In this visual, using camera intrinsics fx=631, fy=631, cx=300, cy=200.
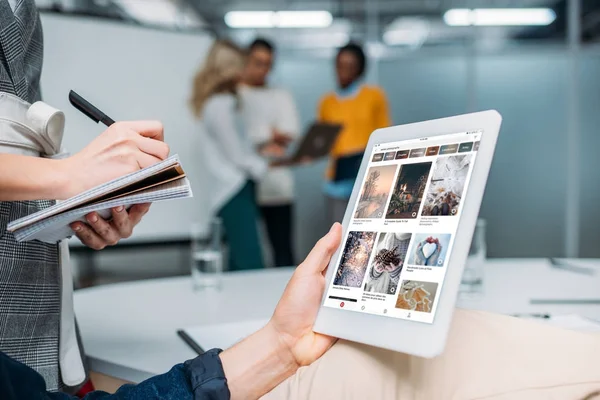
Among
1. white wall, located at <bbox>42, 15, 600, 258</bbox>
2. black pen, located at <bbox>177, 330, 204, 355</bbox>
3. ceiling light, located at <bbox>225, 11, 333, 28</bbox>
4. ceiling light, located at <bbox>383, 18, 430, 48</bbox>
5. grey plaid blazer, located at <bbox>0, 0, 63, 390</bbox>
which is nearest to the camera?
grey plaid blazer, located at <bbox>0, 0, 63, 390</bbox>

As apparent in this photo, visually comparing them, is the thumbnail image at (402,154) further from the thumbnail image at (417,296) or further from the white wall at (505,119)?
the white wall at (505,119)

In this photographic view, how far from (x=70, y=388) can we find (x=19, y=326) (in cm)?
17

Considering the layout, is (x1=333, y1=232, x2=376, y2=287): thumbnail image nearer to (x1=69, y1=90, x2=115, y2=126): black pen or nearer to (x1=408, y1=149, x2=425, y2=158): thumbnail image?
(x1=408, y1=149, x2=425, y2=158): thumbnail image

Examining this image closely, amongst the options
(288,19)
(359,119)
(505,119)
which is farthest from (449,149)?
(288,19)

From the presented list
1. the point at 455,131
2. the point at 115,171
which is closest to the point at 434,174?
the point at 455,131

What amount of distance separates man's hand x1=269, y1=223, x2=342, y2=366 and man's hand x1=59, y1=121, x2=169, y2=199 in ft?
0.82

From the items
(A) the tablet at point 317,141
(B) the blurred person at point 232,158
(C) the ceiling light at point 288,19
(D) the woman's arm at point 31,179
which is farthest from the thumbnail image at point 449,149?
(C) the ceiling light at point 288,19

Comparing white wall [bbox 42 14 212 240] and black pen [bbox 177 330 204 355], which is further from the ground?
white wall [bbox 42 14 212 240]

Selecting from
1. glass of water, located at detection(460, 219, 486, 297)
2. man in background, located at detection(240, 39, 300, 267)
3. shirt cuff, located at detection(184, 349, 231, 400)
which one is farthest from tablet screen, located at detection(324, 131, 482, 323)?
man in background, located at detection(240, 39, 300, 267)

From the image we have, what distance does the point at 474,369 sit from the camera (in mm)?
690

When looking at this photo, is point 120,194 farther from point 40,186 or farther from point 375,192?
point 375,192

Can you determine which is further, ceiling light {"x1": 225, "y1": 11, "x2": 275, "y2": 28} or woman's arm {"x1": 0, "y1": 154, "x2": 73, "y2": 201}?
ceiling light {"x1": 225, "y1": 11, "x2": 275, "y2": 28}

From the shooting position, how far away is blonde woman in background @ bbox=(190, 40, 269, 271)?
3066mm

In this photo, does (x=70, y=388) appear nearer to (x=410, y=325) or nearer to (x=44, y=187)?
(x=44, y=187)
